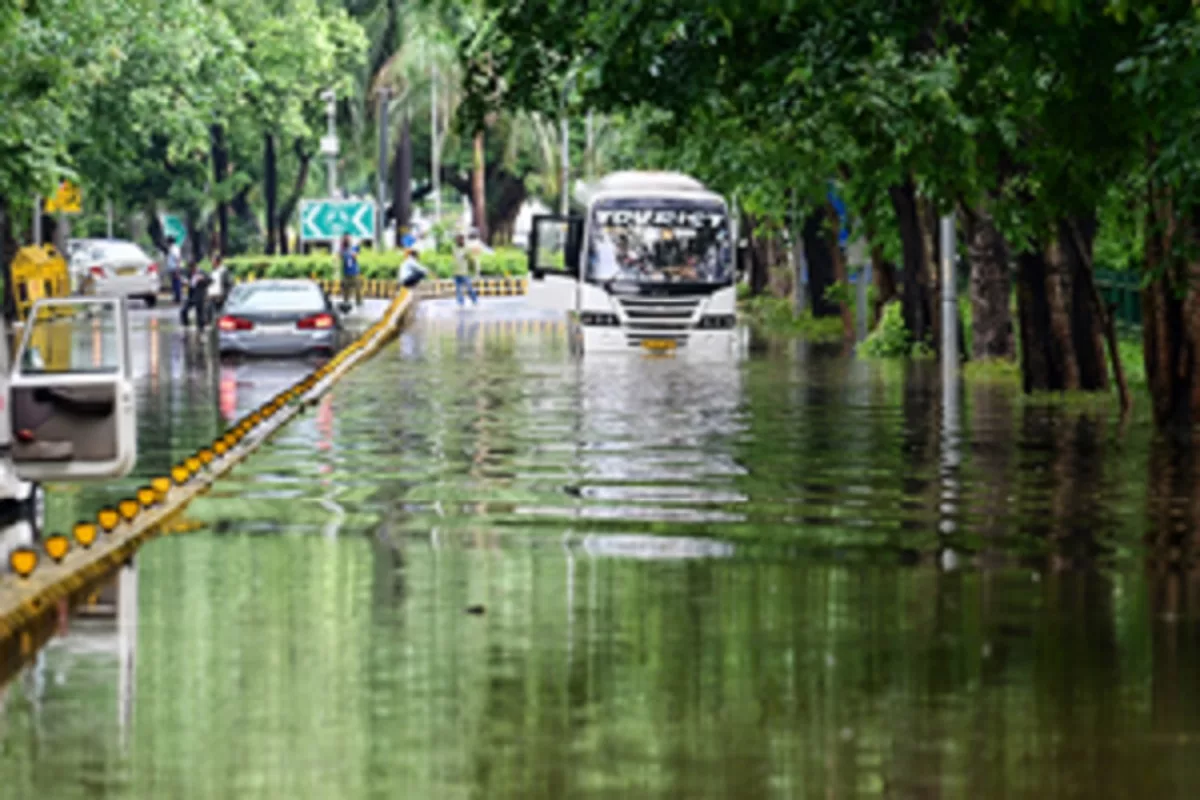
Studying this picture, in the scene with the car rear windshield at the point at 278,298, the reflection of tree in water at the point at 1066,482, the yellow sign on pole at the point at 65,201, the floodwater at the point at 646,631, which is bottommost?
the reflection of tree in water at the point at 1066,482

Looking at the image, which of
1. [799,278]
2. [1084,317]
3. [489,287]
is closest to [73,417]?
[1084,317]

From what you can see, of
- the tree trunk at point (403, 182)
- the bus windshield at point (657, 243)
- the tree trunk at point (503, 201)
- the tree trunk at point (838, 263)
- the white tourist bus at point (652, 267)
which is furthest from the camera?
the tree trunk at point (503, 201)

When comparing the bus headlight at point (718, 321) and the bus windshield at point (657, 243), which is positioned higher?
the bus windshield at point (657, 243)

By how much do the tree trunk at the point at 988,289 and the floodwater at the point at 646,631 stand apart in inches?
444

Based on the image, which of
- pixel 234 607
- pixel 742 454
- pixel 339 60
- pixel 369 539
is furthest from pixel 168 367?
pixel 339 60

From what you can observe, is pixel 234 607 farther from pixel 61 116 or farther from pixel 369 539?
pixel 61 116

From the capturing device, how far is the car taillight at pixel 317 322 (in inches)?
1667

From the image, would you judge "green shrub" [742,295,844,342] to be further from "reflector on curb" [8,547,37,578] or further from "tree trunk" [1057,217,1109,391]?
"reflector on curb" [8,547,37,578]

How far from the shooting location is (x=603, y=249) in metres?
46.7

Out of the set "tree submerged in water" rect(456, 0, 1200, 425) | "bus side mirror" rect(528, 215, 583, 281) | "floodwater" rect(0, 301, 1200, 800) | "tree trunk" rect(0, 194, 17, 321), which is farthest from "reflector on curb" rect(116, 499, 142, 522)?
"tree trunk" rect(0, 194, 17, 321)

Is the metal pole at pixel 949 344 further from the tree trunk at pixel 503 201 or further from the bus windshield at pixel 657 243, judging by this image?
the tree trunk at pixel 503 201

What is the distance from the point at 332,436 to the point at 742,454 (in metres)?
4.41

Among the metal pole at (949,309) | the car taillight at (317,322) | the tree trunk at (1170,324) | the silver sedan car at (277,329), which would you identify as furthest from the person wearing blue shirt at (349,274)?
the tree trunk at (1170,324)

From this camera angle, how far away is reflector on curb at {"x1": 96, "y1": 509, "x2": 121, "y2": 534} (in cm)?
1602
